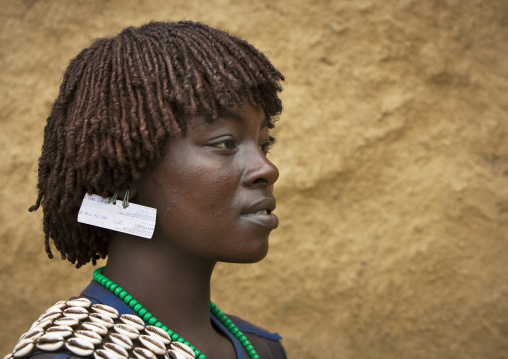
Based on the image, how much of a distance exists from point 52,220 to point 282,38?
1979 millimetres

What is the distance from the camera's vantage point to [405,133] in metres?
3.25

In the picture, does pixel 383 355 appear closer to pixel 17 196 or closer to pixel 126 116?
pixel 126 116

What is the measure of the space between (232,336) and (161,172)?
0.77 m

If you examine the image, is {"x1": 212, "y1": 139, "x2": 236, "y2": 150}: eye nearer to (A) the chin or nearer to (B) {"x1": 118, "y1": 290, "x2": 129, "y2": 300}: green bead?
(A) the chin

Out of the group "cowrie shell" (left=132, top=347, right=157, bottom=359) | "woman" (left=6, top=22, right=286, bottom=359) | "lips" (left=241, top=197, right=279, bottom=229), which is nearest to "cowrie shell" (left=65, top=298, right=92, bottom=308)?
"woman" (left=6, top=22, right=286, bottom=359)

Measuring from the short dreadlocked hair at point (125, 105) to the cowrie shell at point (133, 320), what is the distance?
36 cm

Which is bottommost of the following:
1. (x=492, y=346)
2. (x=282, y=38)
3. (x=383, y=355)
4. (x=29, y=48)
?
(x=383, y=355)

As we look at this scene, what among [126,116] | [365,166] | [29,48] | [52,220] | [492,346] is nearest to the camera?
[126,116]

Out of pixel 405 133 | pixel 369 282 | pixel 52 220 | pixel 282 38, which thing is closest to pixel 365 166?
pixel 405 133

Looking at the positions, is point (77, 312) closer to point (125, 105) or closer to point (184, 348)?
point (184, 348)

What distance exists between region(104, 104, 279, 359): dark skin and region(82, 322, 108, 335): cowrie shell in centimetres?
24

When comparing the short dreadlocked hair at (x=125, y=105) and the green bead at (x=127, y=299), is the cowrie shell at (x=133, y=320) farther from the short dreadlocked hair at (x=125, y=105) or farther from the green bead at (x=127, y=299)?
the short dreadlocked hair at (x=125, y=105)

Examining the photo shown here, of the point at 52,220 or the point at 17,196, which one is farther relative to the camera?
the point at 17,196

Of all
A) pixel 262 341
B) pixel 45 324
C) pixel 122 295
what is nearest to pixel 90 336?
pixel 45 324
